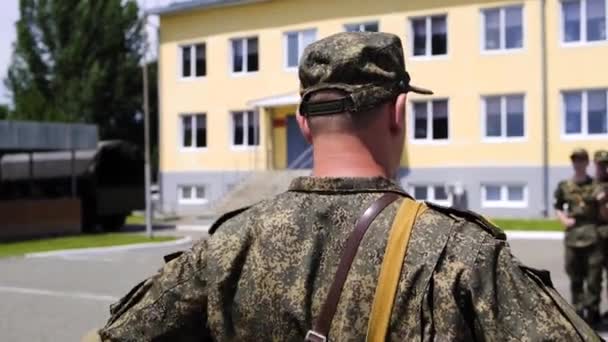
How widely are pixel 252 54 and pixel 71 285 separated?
69.5 ft

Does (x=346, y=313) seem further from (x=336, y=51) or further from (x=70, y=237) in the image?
(x=70, y=237)

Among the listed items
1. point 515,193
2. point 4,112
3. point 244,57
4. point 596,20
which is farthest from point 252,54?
point 4,112

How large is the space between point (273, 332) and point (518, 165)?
2688 cm

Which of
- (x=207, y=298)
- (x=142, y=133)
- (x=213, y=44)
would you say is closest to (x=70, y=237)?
(x=213, y=44)

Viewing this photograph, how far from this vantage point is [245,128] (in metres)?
34.2

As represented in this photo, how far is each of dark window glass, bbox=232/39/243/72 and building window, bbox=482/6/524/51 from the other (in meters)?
9.83

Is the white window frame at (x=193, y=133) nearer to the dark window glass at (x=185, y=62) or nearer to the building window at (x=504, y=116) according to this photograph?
the dark window glass at (x=185, y=62)

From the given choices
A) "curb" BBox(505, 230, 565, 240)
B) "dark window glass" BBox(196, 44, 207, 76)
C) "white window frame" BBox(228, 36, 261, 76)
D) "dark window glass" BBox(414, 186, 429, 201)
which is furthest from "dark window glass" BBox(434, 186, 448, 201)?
"dark window glass" BBox(196, 44, 207, 76)

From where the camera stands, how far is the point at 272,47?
33.3 m

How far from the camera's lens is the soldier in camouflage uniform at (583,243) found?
8758mm

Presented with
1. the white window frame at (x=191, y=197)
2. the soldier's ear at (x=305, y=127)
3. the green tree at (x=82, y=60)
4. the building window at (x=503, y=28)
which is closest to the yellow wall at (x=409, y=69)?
Answer: the building window at (x=503, y=28)

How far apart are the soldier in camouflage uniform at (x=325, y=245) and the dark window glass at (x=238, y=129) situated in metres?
32.1

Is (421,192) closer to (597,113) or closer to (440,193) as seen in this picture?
(440,193)

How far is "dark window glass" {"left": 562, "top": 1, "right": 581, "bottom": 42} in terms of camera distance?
2752 cm
